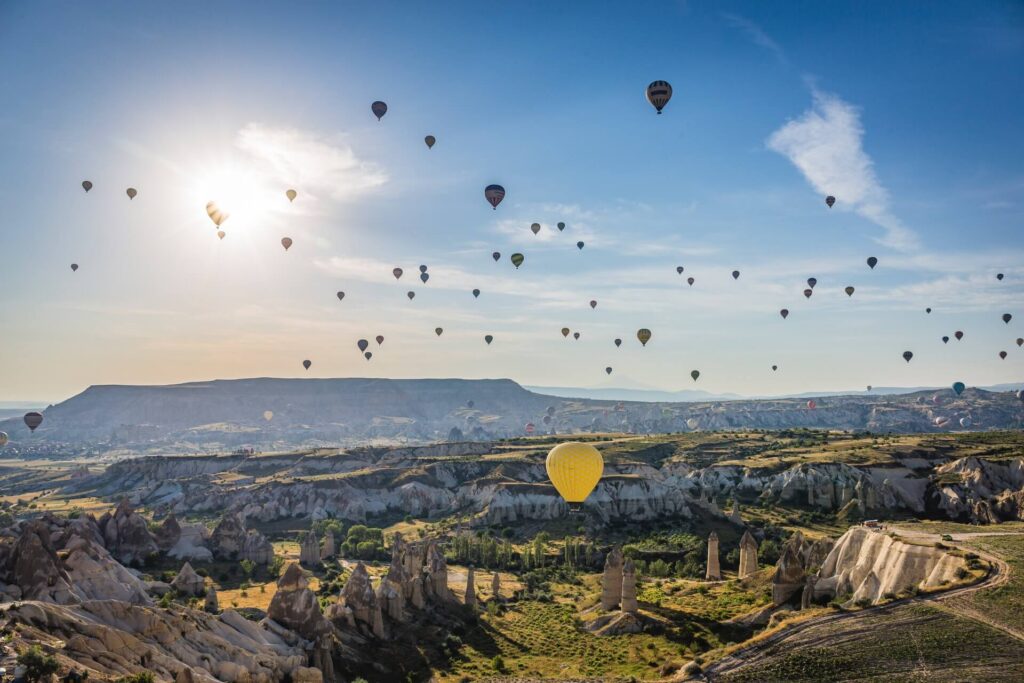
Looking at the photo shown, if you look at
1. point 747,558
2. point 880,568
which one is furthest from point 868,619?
point 747,558

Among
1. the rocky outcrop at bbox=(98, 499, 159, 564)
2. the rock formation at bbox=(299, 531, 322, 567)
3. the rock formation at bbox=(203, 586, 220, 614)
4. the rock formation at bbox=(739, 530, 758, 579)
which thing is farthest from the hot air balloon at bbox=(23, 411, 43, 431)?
the rock formation at bbox=(739, 530, 758, 579)

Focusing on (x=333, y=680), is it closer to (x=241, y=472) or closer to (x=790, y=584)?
(x=790, y=584)

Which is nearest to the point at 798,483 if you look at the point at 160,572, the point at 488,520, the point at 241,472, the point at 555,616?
the point at 488,520

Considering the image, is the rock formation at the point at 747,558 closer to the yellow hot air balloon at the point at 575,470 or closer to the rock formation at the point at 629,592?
the rock formation at the point at 629,592

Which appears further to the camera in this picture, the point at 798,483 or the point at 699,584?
the point at 798,483

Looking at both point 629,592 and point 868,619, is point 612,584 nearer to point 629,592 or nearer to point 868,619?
point 629,592

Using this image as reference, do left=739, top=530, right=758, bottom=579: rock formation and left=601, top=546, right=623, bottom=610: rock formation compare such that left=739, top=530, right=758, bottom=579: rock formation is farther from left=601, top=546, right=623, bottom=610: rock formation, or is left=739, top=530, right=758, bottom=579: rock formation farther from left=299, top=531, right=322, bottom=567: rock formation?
left=299, top=531, right=322, bottom=567: rock formation
